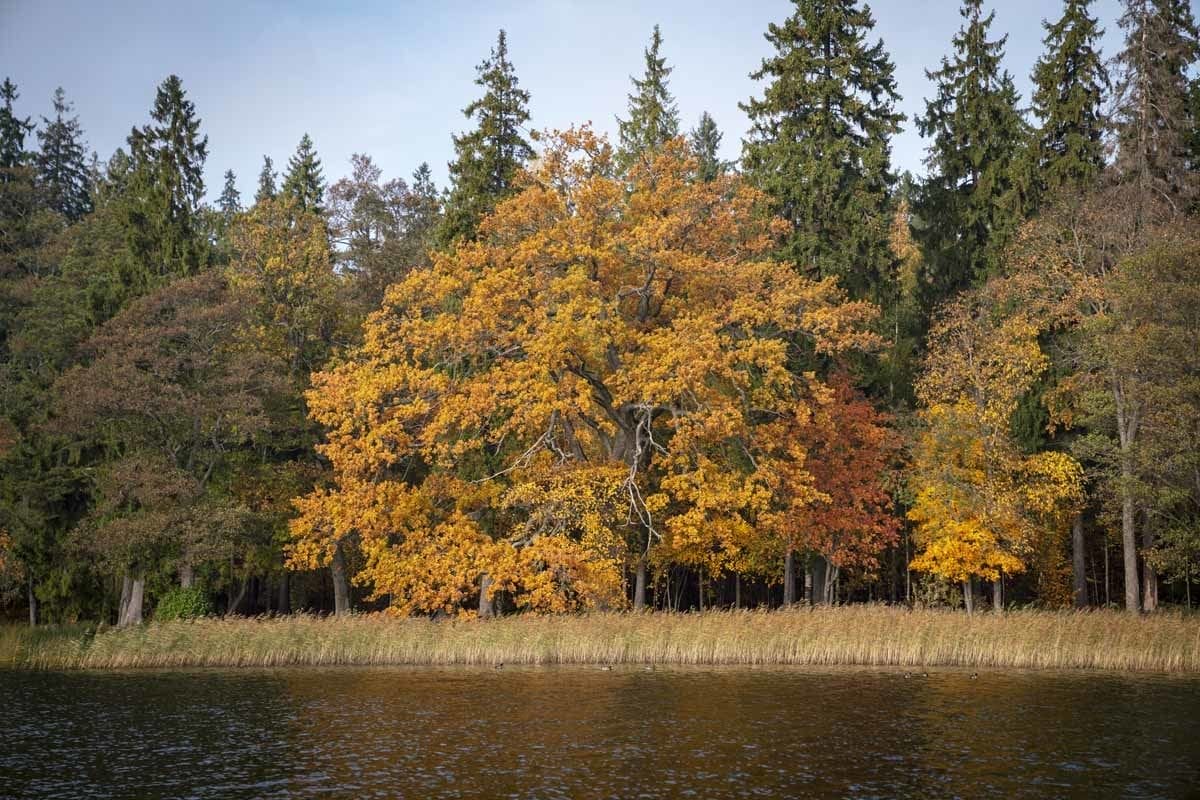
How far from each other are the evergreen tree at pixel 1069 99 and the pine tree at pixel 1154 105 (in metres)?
3.46

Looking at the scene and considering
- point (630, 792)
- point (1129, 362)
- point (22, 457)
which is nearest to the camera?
point (630, 792)

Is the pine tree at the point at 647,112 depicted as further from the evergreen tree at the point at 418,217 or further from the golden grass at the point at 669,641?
the golden grass at the point at 669,641

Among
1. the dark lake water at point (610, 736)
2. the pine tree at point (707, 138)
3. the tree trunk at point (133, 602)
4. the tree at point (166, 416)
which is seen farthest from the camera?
the pine tree at point (707, 138)

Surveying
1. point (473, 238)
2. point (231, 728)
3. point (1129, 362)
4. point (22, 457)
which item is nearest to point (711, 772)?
point (231, 728)

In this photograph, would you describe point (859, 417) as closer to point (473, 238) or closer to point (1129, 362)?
point (1129, 362)

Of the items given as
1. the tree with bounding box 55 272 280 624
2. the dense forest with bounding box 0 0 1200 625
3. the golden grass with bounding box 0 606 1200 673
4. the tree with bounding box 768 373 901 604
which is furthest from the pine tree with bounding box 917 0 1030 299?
the tree with bounding box 55 272 280 624

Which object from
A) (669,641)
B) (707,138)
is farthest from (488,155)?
(707,138)

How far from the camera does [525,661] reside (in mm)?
32219

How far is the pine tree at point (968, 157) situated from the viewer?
4944 centimetres

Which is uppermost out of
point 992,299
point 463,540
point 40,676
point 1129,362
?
point 992,299

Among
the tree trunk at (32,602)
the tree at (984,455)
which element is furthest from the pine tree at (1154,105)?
the tree trunk at (32,602)

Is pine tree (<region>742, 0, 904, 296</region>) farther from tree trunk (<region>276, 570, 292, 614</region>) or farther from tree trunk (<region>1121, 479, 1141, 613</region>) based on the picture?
tree trunk (<region>276, 570, 292, 614</region>)

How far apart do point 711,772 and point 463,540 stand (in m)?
20.8

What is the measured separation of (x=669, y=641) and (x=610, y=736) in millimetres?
11540
